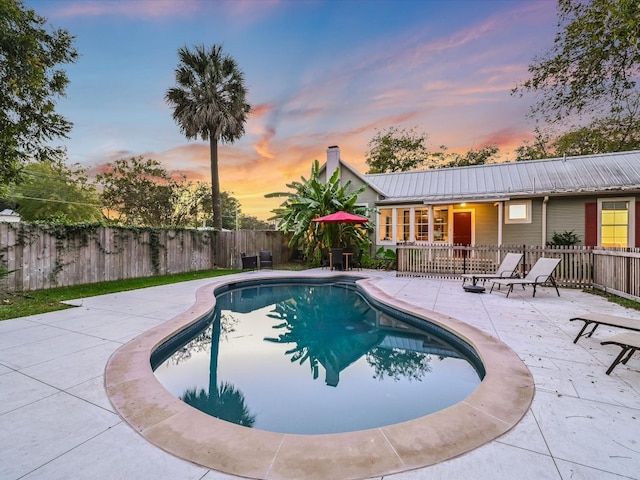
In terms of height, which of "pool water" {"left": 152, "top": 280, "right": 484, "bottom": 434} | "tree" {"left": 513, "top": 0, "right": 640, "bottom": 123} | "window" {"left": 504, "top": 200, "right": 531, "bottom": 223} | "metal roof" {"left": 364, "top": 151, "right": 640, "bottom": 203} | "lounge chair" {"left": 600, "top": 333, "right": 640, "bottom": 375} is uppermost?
"tree" {"left": 513, "top": 0, "right": 640, "bottom": 123}

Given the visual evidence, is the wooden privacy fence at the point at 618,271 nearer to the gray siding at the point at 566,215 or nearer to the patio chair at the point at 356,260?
the gray siding at the point at 566,215

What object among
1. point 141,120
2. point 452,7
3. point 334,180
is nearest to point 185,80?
point 141,120

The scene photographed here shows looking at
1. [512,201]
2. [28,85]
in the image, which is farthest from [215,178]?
[512,201]

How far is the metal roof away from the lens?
12.1 meters

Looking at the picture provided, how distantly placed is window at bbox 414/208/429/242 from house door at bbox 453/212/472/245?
1837 mm

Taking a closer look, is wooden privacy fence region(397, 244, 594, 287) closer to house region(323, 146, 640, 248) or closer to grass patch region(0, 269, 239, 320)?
house region(323, 146, 640, 248)

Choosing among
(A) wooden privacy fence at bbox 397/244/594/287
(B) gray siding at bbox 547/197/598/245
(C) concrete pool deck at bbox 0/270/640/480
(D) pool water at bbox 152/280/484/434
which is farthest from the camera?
(B) gray siding at bbox 547/197/598/245

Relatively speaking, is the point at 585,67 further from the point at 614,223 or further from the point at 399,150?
the point at 399,150

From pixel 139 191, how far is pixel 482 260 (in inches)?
1018

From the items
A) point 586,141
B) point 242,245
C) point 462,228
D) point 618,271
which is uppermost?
point 586,141

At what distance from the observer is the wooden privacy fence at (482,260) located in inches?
352

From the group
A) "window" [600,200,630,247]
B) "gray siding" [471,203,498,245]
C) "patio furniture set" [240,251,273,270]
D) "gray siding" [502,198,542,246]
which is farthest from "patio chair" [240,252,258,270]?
"window" [600,200,630,247]

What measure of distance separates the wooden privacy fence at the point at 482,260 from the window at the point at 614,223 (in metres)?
3.77

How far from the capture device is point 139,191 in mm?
25484
